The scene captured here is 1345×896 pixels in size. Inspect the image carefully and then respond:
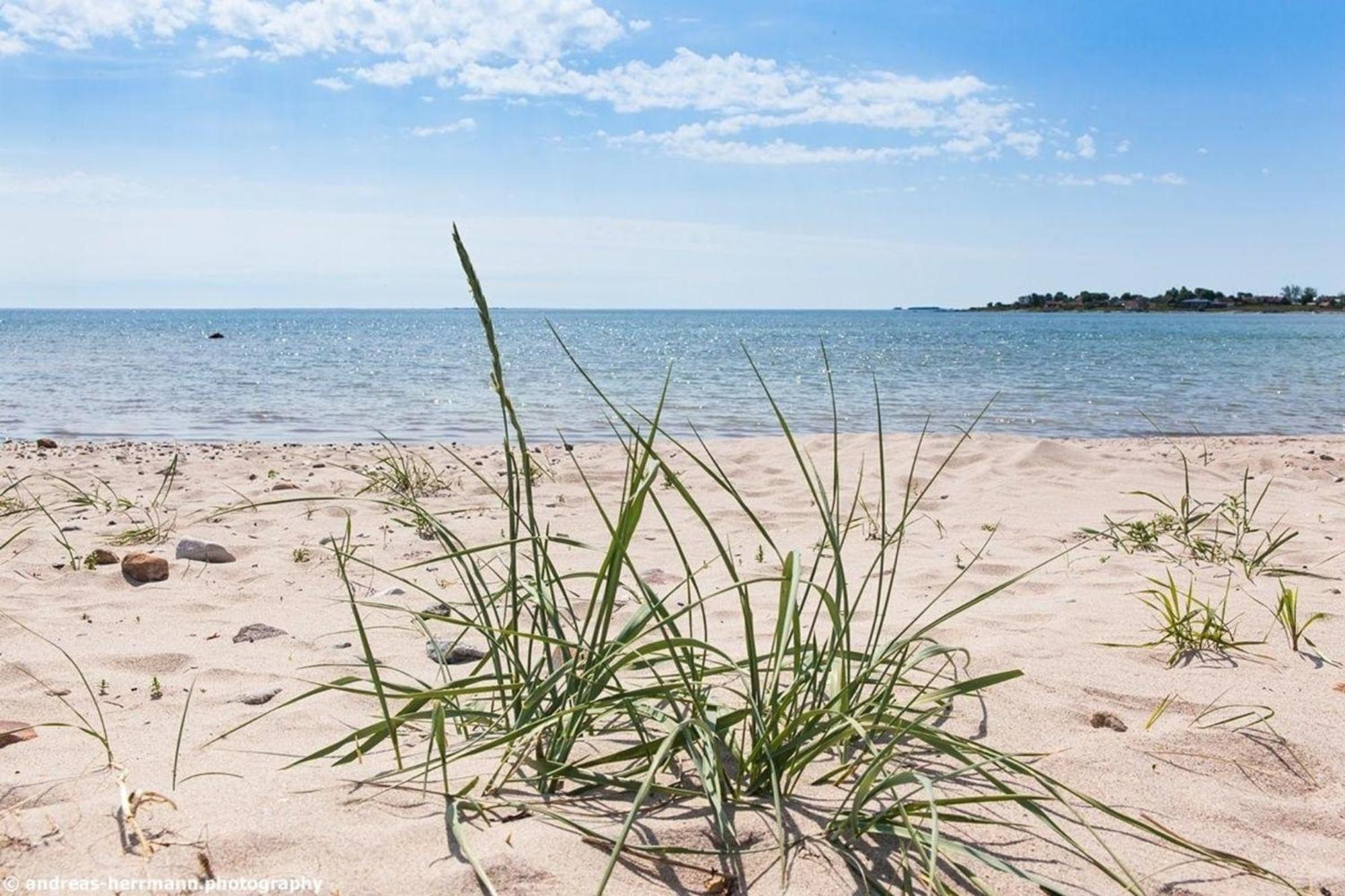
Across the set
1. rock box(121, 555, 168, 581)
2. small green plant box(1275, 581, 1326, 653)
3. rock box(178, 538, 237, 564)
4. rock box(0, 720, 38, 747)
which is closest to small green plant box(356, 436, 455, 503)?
rock box(178, 538, 237, 564)

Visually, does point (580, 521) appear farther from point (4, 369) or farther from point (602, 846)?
point (4, 369)

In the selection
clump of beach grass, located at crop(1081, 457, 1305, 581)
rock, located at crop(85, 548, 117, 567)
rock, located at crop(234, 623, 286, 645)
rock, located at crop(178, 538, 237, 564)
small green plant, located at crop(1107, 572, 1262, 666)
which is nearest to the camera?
small green plant, located at crop(1107, 572, 1262, 666)

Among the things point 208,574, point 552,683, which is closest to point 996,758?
point 552,683

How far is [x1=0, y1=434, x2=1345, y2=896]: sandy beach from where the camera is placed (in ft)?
5.18

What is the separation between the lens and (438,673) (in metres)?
2.39

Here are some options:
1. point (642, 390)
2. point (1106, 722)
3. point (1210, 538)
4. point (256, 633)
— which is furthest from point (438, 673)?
point (642, 390)

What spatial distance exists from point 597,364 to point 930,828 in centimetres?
3300

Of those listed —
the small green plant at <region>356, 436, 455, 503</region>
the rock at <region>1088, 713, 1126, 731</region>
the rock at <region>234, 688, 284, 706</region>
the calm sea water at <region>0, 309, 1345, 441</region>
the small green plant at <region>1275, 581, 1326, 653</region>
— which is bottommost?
the calm sea water at <region>0, 309, 1345, 441</region>

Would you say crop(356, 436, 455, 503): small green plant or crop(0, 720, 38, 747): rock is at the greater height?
crop(0, 720, 38, 747): rock

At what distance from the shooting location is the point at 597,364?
34.3 meters

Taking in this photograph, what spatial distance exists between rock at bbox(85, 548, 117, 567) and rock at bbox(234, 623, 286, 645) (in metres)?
1.26

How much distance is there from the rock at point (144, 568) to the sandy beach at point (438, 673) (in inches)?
1.5

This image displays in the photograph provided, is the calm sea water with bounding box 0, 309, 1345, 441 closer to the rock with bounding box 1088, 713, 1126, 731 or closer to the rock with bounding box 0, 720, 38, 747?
the rock with bounding box 1088, 713, 1126, 731

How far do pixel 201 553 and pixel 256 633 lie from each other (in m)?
1.29
